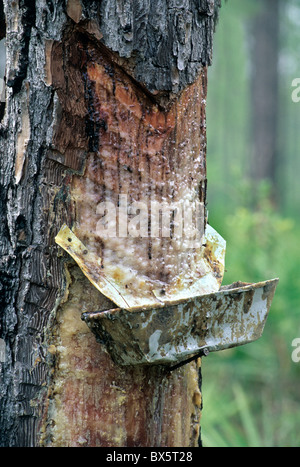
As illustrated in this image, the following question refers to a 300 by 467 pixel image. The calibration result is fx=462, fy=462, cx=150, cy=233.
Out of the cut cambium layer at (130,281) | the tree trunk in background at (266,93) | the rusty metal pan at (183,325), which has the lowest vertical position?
the rusty metal pan at (183,325)

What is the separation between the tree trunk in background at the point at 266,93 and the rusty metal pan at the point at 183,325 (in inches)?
202

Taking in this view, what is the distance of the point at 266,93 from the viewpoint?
20.1 ft

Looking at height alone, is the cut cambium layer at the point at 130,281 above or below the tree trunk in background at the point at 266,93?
below

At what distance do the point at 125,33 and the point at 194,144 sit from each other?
28 cm

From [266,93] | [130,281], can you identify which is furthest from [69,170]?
[266,93]

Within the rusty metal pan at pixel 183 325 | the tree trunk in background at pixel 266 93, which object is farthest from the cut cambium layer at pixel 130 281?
the tree trunk in background at pixel 266 93

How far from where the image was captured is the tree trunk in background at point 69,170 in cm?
93

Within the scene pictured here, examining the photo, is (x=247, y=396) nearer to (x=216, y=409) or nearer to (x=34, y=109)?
(x=216, y=409)

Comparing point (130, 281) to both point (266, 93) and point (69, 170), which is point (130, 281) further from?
point (266, 93)

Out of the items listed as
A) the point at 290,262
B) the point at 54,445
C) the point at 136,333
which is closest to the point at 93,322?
the point at 136,333

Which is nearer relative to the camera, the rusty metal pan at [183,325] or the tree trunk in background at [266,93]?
the rusty metal pan at [183,325]

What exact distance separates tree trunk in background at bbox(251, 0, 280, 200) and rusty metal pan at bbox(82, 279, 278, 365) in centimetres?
513

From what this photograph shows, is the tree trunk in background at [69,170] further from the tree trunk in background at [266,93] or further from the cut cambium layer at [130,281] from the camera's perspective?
the tree trunk in background at [266,93]

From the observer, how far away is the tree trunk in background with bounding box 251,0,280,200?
238 inches
